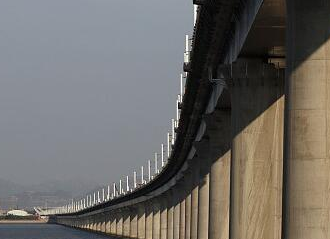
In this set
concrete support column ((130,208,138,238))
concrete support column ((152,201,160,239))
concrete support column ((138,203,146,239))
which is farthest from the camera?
concrete support column ((130,208,138,238))

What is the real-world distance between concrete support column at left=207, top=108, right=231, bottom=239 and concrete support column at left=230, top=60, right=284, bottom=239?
58.4 feet

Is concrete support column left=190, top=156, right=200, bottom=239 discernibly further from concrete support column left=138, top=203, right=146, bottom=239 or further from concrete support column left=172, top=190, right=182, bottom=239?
concrete support column left=138, top=203, right=146, bottom=239

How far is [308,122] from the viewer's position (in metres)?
25.7

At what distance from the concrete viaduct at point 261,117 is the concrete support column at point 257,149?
0.05 m

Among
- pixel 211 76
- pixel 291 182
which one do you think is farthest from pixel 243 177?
pixel 291 182

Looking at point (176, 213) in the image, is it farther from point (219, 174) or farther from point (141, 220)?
point (219, 174)

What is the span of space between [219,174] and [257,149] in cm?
2199

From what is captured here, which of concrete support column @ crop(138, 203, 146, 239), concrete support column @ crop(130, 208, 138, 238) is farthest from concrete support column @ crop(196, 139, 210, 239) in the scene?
concrete support column @ crop(130, 208, 138, 238)

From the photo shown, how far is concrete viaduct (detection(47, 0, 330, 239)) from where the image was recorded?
A: 83.8 feet

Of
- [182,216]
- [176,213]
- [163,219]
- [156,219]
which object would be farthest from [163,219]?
[182,216]

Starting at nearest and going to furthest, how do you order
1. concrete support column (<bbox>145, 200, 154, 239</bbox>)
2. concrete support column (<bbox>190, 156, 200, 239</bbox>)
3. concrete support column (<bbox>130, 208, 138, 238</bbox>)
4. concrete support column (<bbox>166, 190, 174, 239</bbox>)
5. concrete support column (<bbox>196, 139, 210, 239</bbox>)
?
concrete support column (<bbox>196, 139, 210, 239</bbox>)
concrete support column (<bbox>190, 156, 200, 239</bbox>)
concrete support column (<bbox>166, 190, 174, 239</bbox>)
concrete support column (<bbox>145, 200, 154, 239</bbox>)
concrete support column (<bbox>130, 208, 138, 238</bbox>)

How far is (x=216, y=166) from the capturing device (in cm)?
6775

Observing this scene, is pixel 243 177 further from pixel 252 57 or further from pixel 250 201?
pixel 252 57

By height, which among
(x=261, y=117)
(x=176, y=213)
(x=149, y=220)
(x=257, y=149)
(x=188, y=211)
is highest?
(x=261, y=117)
